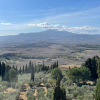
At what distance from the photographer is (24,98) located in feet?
56.6

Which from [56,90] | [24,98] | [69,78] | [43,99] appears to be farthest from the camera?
[69,78]

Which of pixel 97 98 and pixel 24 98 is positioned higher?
pixel 97 98

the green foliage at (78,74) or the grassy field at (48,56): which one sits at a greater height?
the green foliage at (78,74)

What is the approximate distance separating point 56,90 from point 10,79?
49.3 feet

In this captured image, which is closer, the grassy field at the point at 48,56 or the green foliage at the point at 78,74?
the green foliage at the point at 78,74

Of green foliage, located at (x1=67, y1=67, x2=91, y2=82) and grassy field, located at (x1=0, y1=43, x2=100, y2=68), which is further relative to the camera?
grassy field, located at (x1=0, y1=43, x2=100, y2=68)

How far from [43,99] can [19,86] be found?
8036 millimetres

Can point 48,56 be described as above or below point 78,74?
below

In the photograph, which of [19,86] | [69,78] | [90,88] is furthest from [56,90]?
[69,78]

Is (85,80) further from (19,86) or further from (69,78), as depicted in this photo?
(19,86)

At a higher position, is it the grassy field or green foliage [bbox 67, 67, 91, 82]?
green foliage [bbox 67, 67, 91, 82]

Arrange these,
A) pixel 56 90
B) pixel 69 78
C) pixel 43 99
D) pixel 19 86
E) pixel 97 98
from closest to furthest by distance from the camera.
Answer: pixel 97 98 < pixel 56 90 < pixel 43 99 < pixel 19 86 < pixel 69 78

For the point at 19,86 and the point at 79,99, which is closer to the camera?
the point at 79,99

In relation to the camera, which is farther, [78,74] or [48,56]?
[48,56]
